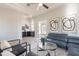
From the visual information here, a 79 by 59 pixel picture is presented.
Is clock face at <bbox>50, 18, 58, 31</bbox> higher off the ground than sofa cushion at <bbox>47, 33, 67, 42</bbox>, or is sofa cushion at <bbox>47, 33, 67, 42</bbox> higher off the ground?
clock face at <bbox>50, 18, 58, 31</bbox>

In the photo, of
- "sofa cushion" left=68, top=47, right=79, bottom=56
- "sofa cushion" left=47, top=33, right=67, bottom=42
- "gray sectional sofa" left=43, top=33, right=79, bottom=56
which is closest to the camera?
"sofa cushion" left=68, top=47, right=79, bottom=56

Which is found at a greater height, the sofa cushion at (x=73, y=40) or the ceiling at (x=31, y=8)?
the ceiling at (x=31, y=8)

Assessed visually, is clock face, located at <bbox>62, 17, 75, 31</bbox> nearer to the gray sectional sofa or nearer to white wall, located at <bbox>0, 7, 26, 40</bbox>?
the gray sectional sofa

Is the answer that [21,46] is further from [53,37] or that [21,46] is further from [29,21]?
[53,37]

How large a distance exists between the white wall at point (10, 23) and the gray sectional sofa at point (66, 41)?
0.60 meters

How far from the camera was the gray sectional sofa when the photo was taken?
1643 millimetres

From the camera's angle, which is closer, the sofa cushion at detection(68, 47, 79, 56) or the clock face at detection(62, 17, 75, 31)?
the sofa cushion at detection(68, 47, 79, 56)

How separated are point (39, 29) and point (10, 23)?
567mm

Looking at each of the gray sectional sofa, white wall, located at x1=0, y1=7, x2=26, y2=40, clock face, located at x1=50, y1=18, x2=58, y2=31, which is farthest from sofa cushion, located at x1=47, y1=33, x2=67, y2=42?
white wall, located at x1=0, y1=7, x2=26, y2=40

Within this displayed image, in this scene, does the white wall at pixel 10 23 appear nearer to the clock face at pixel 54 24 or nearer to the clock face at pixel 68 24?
the clock face at pixel 54 24

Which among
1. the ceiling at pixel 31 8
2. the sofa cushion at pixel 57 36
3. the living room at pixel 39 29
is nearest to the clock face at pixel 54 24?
the living room at pixel 39 29

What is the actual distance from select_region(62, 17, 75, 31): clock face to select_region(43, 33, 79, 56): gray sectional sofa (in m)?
0.14

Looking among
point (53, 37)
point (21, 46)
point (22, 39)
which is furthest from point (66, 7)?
point (21, 46)

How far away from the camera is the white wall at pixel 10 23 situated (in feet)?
5.63
